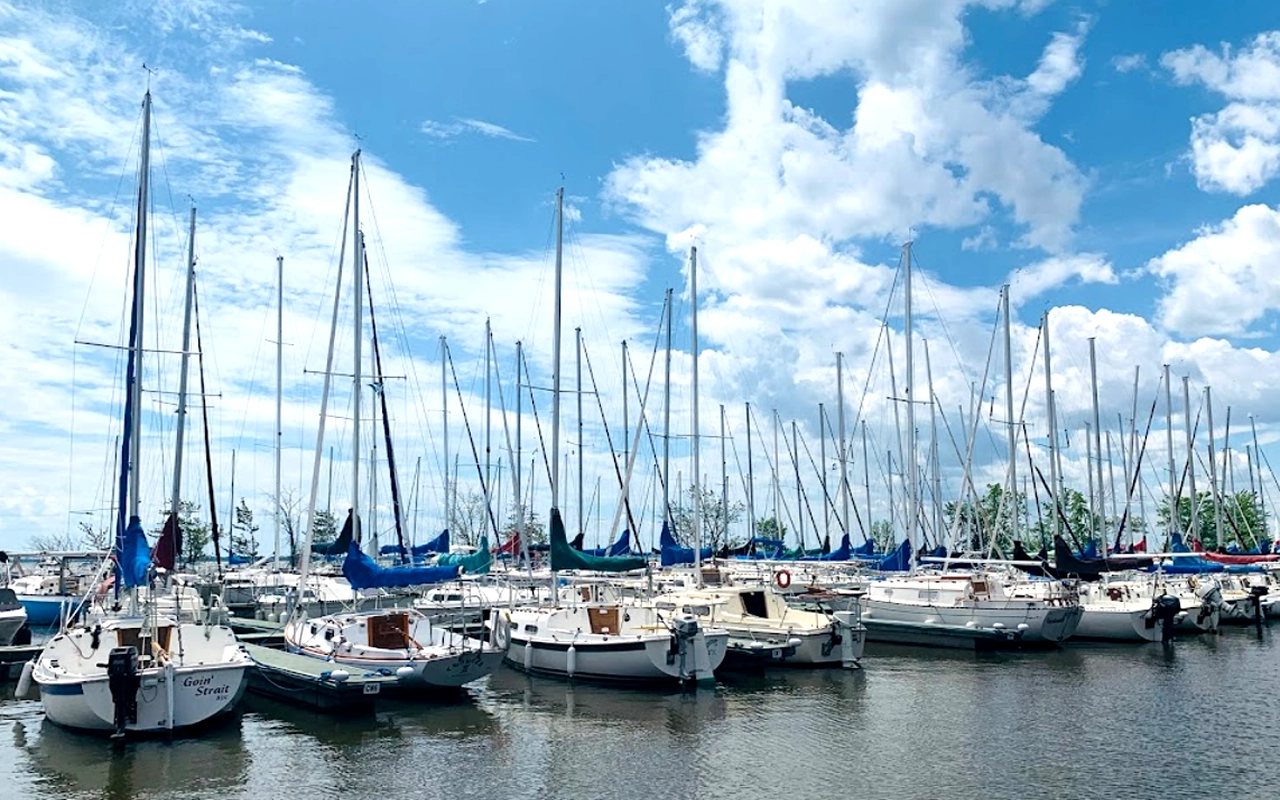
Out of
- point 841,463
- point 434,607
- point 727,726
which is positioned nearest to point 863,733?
point 727,726

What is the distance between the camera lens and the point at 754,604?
3941cm

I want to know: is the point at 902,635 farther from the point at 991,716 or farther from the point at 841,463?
the point at 841,463

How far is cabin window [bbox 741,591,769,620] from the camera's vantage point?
1540 inches

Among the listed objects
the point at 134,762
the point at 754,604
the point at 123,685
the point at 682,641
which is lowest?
the point at 134,762

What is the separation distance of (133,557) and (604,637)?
13.4 metres

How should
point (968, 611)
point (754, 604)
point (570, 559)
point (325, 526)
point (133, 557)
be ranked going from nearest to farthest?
1. point (133, 557)
2. point (570, 559)
3. point (754, 604)
4. point (968, 611)
5. point (325, 526)

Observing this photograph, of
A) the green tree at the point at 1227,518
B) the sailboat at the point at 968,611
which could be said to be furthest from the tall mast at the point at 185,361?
the green tree at the point at 1227,518

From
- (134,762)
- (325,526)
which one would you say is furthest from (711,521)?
(134,762)

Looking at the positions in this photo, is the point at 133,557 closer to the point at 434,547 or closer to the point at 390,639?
the point at 390,639

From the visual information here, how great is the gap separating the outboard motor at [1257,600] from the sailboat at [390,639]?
130 ft

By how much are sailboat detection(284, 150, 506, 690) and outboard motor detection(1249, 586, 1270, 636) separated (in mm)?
39548

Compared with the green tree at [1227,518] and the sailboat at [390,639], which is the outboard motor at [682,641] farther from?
the green tree at [1227,518]

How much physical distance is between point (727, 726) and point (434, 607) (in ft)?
66.2

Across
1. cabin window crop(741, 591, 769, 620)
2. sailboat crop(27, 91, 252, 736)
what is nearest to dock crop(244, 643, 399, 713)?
sailboat crop(27, 91, 252, 736)
